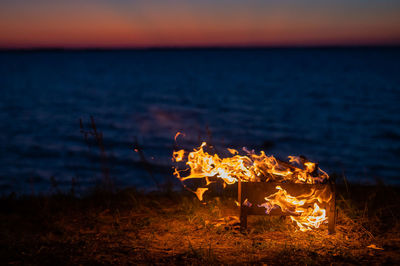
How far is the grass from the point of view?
12.8 ft

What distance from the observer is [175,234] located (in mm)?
4547

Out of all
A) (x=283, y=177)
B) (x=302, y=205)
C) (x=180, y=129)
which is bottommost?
(x=180, y=129)

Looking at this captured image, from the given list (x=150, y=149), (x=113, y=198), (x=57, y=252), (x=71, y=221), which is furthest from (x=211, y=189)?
(x=150, y=149)

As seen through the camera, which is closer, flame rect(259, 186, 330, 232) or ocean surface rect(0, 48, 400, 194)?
flame rect(259, 186, 330, 232)

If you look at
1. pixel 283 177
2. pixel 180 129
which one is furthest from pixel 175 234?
pixel 180 129

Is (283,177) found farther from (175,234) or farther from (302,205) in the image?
(175,234)

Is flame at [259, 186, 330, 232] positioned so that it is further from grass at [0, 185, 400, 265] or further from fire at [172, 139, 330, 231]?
grass at [0, 185, 400, 265]

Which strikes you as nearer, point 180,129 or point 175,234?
point 175,234

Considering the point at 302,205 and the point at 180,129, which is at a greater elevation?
the point at 302,205

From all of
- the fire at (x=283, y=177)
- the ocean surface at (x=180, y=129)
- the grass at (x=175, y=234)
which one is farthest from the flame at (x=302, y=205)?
the ocean surface at (x=180, y=129)

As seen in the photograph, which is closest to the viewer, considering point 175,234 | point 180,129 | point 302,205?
point 302,205

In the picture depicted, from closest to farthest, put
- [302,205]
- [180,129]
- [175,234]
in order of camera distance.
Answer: [302,205]
[175,234]
[180,129]

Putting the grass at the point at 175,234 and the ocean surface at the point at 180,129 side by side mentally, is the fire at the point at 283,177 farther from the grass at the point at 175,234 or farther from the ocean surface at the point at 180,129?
the ocean surface at the point at 180,129

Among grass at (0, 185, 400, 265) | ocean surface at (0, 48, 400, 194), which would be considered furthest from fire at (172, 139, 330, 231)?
ocean surface at (0, 48, 400, 194)
